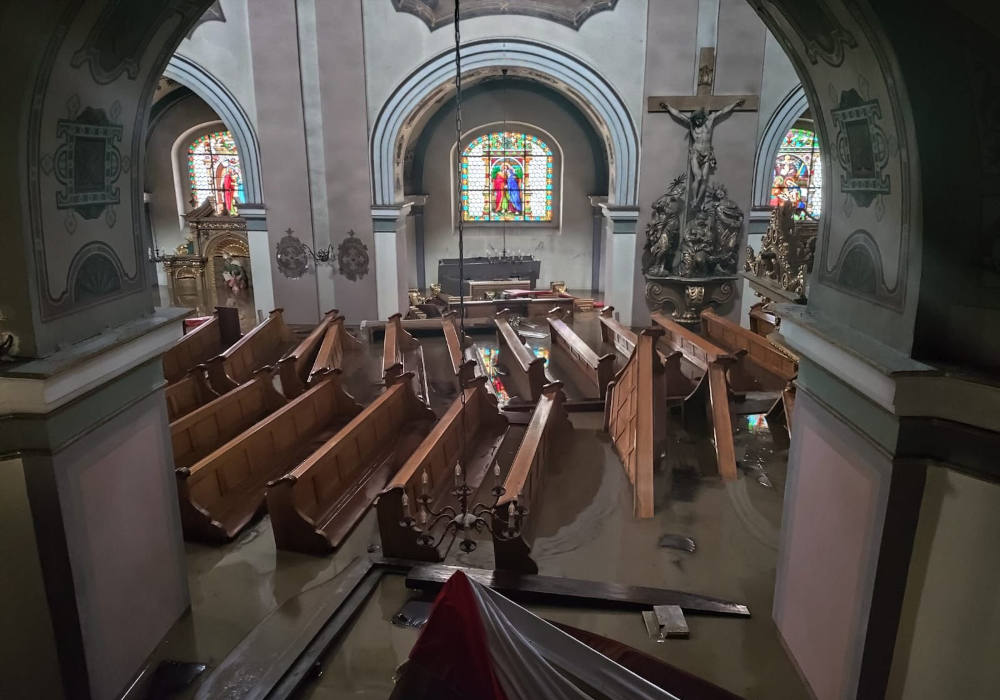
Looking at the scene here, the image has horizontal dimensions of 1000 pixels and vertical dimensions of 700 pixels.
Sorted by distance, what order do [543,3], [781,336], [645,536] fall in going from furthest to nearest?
[543,3], [645,536], [781,336]

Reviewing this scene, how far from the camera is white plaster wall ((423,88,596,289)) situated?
15.8 meters

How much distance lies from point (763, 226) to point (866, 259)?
31.5ft

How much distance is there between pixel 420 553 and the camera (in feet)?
15.2

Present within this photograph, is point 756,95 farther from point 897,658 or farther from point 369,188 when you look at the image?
point 897,658

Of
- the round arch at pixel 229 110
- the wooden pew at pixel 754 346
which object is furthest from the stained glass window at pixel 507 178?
the wooden pew at pixel 754 346

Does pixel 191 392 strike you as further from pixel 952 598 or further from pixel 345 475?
pixel 952 598

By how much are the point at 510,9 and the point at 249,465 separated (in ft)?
29.5

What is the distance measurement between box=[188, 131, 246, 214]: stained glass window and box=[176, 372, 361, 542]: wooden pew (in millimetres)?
11786

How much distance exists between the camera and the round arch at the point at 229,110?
11.4 metres

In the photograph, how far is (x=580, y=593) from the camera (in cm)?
411

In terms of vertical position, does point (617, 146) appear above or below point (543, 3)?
below

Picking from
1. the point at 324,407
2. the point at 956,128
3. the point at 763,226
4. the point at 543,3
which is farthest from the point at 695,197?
the point at 956,128

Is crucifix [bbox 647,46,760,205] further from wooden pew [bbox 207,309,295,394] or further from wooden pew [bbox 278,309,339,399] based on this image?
wooden pew [bbox 207,309,295,394]

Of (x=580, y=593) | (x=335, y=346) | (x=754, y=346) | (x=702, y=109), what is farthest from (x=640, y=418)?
(x=702, y=109)
